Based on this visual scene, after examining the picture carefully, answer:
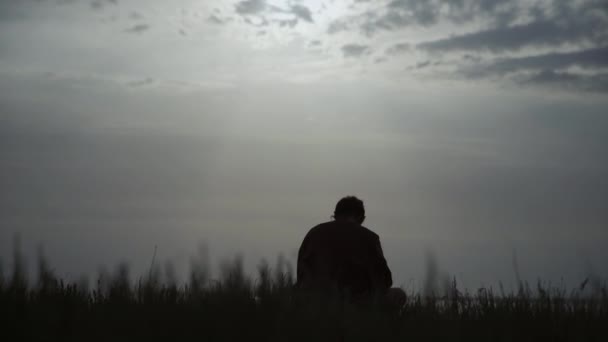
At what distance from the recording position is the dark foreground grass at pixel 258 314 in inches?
265

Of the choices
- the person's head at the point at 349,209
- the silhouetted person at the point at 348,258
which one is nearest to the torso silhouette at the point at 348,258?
the silhouetted person at the point at 348,258

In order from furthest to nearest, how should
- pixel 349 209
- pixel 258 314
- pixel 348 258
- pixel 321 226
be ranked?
pixel 349 209
pixel 321 226
pixel 348 258
pixel 258 314

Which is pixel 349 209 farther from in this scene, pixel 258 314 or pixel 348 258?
pixel 258 314

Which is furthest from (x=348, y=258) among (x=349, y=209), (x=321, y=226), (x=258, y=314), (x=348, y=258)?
(x=258, y=314)

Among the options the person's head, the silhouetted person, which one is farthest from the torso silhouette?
the person's head

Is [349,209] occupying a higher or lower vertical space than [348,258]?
higher

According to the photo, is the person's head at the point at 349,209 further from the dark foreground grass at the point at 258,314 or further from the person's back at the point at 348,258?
the dark foreground grass at the point at 258,314

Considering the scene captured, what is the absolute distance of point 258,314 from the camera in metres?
7.08

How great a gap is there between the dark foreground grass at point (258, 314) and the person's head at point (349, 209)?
4.57ft

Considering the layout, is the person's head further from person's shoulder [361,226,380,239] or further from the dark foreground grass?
the dark foreground grass

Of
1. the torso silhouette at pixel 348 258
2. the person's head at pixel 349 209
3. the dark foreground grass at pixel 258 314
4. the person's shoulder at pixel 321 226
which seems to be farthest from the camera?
the person's head at pixel 349 209

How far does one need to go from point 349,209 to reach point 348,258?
2.34ft

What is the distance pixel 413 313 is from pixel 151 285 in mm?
2634

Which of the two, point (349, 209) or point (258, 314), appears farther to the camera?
point (349, 209)
